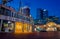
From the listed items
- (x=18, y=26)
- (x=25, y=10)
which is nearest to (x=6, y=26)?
(x=18, y=26)

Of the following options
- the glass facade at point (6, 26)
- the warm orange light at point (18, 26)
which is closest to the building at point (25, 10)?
the warm orange light at point (18, 26)

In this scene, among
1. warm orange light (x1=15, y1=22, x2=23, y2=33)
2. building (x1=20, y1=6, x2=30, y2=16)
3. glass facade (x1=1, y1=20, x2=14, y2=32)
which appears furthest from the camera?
building (x1=20, y1=6, x2=30, y2=16)

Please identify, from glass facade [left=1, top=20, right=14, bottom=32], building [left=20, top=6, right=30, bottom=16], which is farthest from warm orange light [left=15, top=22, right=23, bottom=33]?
building [left=20, top=6, right=30, bottom=16]

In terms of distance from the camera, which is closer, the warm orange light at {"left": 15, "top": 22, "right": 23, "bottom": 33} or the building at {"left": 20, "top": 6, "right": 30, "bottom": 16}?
the warm orange light at {"left": 15, "top": 22, "right": 23, "bottom": 33}

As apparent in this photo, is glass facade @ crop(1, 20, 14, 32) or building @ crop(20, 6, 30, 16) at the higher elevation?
building @ crop(20, 6, 30, 16)

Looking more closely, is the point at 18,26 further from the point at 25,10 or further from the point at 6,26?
the point at 25,10

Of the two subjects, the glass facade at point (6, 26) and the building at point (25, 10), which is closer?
the glass facade at point (6, 26)

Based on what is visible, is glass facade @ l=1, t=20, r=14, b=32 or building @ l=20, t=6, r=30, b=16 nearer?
glass facade @ l=1, t=20, r=14, b=32

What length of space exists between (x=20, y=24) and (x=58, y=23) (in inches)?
269

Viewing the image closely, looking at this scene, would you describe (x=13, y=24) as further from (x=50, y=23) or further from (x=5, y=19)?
(x=50, y=23)

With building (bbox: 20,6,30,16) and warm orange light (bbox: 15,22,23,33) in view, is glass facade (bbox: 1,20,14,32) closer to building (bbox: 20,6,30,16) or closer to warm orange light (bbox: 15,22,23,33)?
warm orange light (bbox: 15,22,23,33)

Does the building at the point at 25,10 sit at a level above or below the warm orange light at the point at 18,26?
above

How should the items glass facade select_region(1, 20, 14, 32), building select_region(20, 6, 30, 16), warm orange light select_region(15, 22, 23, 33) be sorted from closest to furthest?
glass facade select_region(1, 20, 14, 32)
warm orange light select_region(15, 22, 23, 33)
building select_region(20, 6, 30, 16)

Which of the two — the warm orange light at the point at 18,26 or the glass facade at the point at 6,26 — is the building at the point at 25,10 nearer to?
the warm orange light at the point at 18,26
